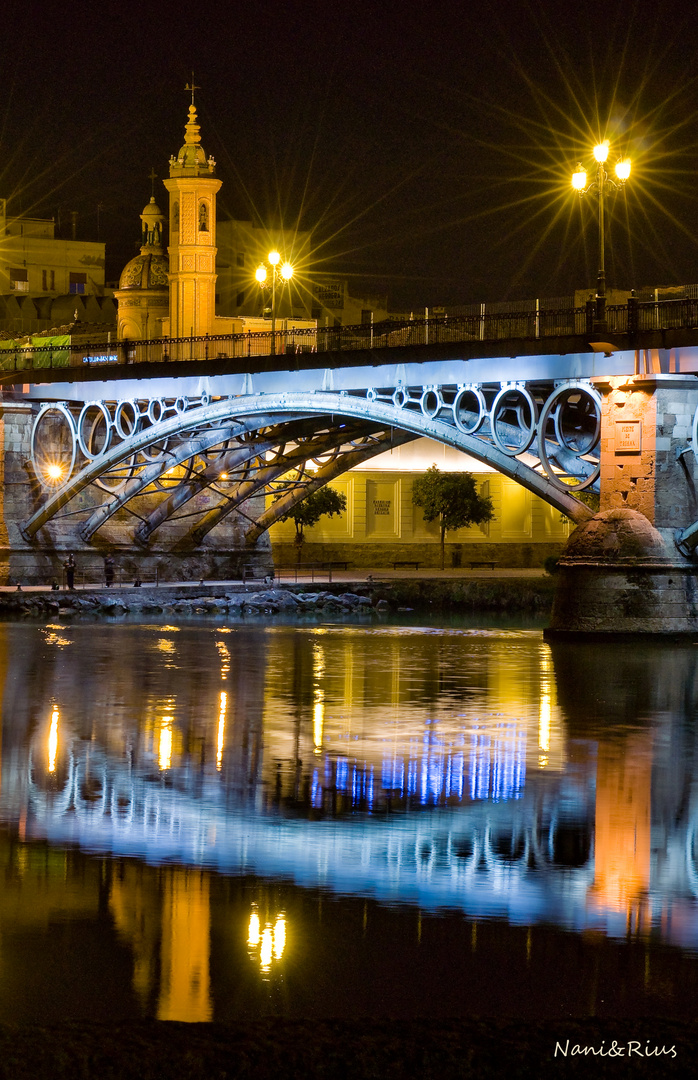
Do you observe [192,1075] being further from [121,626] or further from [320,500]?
[320,500]

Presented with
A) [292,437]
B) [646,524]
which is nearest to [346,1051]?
[646,524]

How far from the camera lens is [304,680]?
2731 cm

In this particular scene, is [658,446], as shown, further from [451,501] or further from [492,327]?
[451,501]

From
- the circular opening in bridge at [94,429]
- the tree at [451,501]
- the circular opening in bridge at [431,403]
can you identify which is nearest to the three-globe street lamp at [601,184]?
the circular opening in bridge at [431,403]

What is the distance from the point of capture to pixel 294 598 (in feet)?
169

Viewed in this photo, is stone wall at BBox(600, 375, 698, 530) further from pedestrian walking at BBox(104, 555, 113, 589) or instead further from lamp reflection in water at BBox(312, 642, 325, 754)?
pedestrian walking at BBox(104, 555, 113, 589)

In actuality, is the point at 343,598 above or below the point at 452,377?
below

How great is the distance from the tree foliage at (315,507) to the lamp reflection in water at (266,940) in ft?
233

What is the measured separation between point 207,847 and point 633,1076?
602cm

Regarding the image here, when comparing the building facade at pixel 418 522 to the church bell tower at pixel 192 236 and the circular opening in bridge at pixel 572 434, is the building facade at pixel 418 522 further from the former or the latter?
the circular opening in bridge at pixel 572 434

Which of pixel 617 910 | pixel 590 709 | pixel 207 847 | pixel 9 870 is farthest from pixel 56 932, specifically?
pixel 590 709

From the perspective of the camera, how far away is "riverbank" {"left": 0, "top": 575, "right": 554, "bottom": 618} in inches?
1829

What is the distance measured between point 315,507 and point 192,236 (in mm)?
14559

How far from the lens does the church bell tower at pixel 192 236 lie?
8000 centimetres
